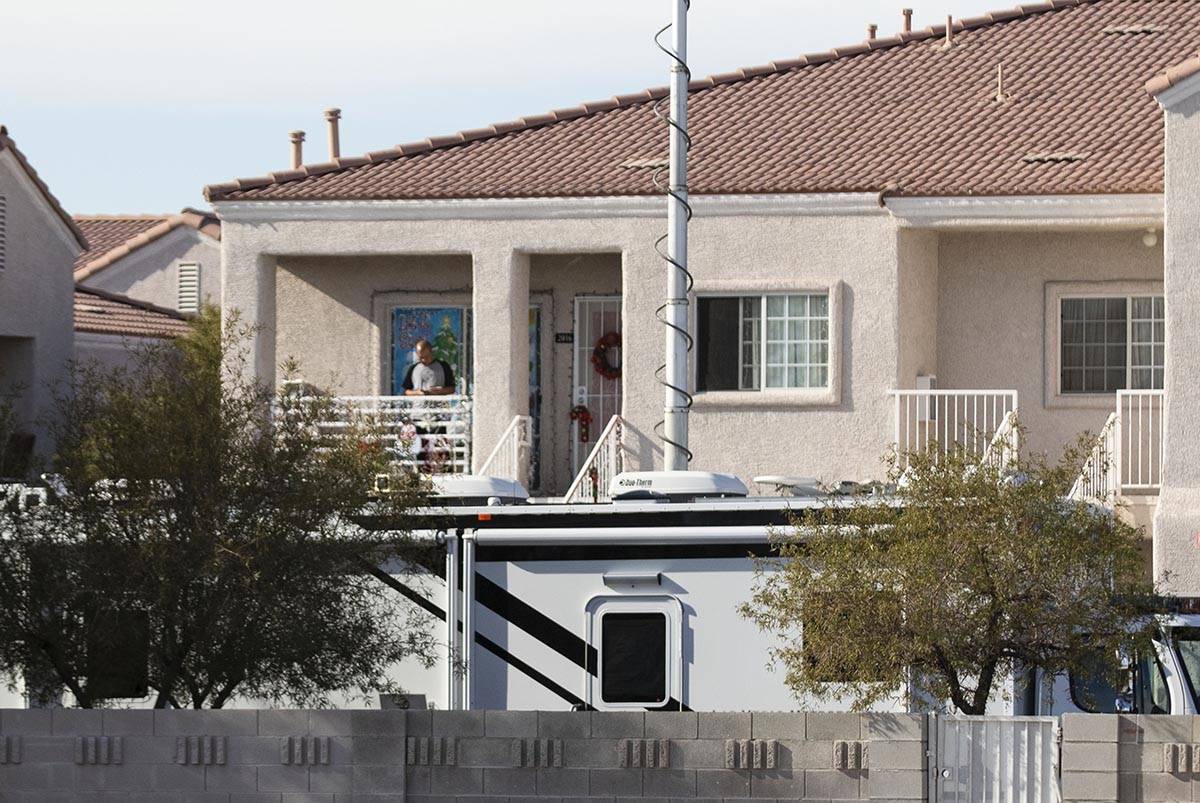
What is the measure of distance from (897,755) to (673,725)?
4.63ft

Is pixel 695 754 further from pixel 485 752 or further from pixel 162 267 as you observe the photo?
pixel 162 267

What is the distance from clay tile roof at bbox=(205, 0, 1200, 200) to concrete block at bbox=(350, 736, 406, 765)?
39.9 ft

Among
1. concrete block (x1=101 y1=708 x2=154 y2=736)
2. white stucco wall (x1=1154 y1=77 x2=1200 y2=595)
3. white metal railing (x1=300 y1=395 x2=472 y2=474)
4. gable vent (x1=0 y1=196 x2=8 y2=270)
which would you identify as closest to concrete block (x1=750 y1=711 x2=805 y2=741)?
concrete block (x1=101 y1=708 x2=154 y2=736)

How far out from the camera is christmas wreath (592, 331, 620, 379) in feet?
86.3

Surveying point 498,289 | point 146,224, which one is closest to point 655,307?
point 498,289

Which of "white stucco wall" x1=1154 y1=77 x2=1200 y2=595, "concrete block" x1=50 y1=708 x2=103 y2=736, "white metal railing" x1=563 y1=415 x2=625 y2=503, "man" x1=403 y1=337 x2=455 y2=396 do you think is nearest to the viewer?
"concrete block" x1=50 y1=708 x2=103 y2=736

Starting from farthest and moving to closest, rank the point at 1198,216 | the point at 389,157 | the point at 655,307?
the point at 389,157, the point at 655,307, the point at 1198,216

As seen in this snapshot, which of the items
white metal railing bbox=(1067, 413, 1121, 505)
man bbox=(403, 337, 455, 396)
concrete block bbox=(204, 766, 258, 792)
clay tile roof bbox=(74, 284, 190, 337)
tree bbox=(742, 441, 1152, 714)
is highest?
clay tile roof bbox=(74, 284, 190, 337)

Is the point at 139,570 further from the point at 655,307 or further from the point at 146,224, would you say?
the point at 146,224

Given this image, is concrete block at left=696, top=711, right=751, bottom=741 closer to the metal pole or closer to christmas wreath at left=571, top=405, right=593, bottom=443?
the metal pole

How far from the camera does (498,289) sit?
25.2 meters

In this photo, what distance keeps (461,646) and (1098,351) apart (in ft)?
40.7

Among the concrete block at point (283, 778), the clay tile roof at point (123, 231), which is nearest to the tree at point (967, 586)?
the concrete block at point (283, 778)

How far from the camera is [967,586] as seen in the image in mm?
13375
